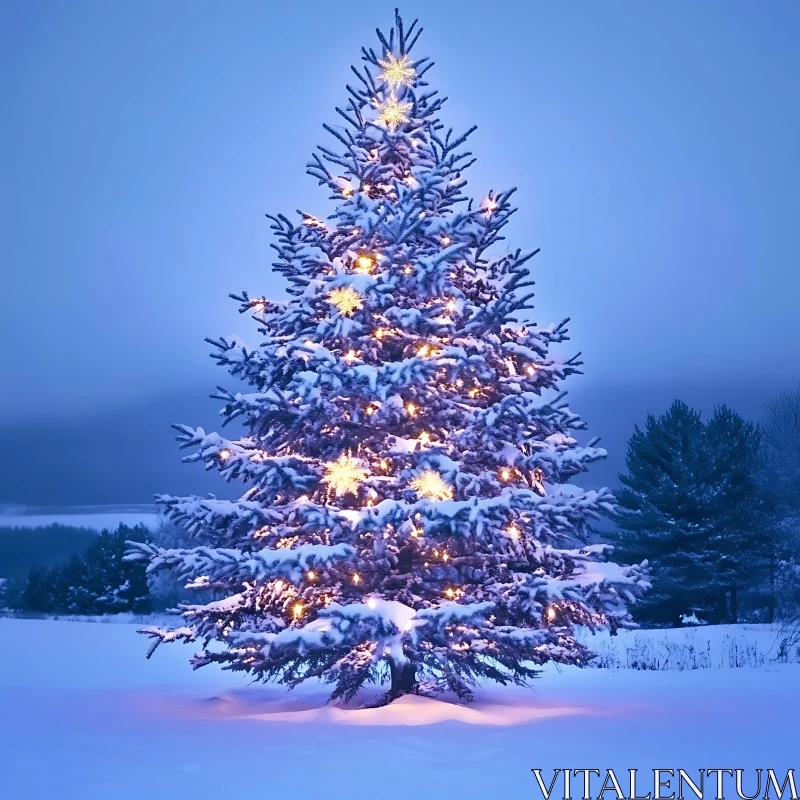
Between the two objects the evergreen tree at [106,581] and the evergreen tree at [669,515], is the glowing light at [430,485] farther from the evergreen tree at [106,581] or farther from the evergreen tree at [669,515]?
the evergreen tree at [106,581]

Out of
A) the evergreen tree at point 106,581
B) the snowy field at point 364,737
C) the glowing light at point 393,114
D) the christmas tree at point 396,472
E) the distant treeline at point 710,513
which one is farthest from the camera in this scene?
the evergreen tree at point 106,581

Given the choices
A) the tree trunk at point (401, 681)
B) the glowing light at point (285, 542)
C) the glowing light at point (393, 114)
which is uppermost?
the glowing light at point (393, 114)

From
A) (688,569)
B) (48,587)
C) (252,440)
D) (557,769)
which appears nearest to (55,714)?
(252,440)

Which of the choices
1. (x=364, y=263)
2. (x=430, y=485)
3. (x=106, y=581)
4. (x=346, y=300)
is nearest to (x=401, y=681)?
(x=430, y=485)

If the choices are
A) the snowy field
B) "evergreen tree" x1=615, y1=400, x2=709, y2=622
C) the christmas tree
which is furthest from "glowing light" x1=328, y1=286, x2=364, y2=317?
"evergreen tree" x1=615, y1=400, x2=709, y2=622

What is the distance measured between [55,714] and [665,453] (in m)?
27.0

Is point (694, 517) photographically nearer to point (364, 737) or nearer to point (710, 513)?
point (710, 513)

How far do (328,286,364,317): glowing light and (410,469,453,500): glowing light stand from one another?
2242 millimetres

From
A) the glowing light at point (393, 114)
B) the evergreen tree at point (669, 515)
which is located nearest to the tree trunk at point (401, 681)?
the glowing light at point (393, 114)

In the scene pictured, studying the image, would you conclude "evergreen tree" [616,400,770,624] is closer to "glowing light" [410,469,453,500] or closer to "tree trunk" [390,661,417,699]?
"tree trunk" [390,661,417,699]

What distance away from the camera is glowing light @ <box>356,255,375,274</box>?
36.6 ft

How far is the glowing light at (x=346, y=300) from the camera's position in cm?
1038

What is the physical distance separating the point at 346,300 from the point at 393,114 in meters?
3.17

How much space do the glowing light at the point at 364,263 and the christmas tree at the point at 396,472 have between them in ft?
0.05
